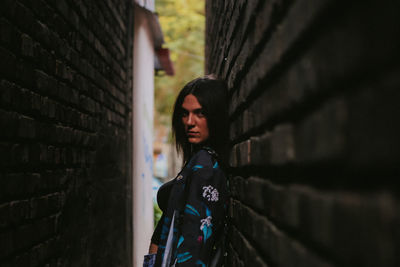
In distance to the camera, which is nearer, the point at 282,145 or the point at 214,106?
the point at 282,145

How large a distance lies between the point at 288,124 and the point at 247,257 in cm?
72

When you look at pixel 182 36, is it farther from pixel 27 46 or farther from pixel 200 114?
pixel 27 46

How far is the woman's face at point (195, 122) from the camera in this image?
86.4 inches

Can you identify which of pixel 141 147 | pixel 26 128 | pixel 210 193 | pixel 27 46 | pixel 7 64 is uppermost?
pixel 27 46

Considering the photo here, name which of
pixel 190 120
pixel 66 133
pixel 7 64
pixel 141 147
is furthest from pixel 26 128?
pixel 141 147

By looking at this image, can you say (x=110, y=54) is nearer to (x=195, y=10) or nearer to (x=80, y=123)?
(x=80, y=123)

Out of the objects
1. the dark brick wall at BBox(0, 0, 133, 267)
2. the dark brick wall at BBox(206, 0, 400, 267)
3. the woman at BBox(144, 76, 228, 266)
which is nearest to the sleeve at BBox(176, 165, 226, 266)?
the woman at BBox(144, 76, 228, 266)

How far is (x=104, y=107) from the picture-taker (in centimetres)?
362

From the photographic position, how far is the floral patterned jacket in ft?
5.85

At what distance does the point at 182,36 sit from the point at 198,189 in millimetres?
10039

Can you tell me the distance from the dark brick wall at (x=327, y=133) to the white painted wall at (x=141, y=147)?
4.03m

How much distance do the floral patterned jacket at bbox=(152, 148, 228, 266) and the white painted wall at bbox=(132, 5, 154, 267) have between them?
3.22 m

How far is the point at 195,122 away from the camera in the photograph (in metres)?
2.21

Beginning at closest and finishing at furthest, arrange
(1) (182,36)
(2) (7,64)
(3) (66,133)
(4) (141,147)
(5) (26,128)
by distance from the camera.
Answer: (2) (7,64), (5) (26,128), (3) (66,133), (4) (141,147), (1) (182,36)
